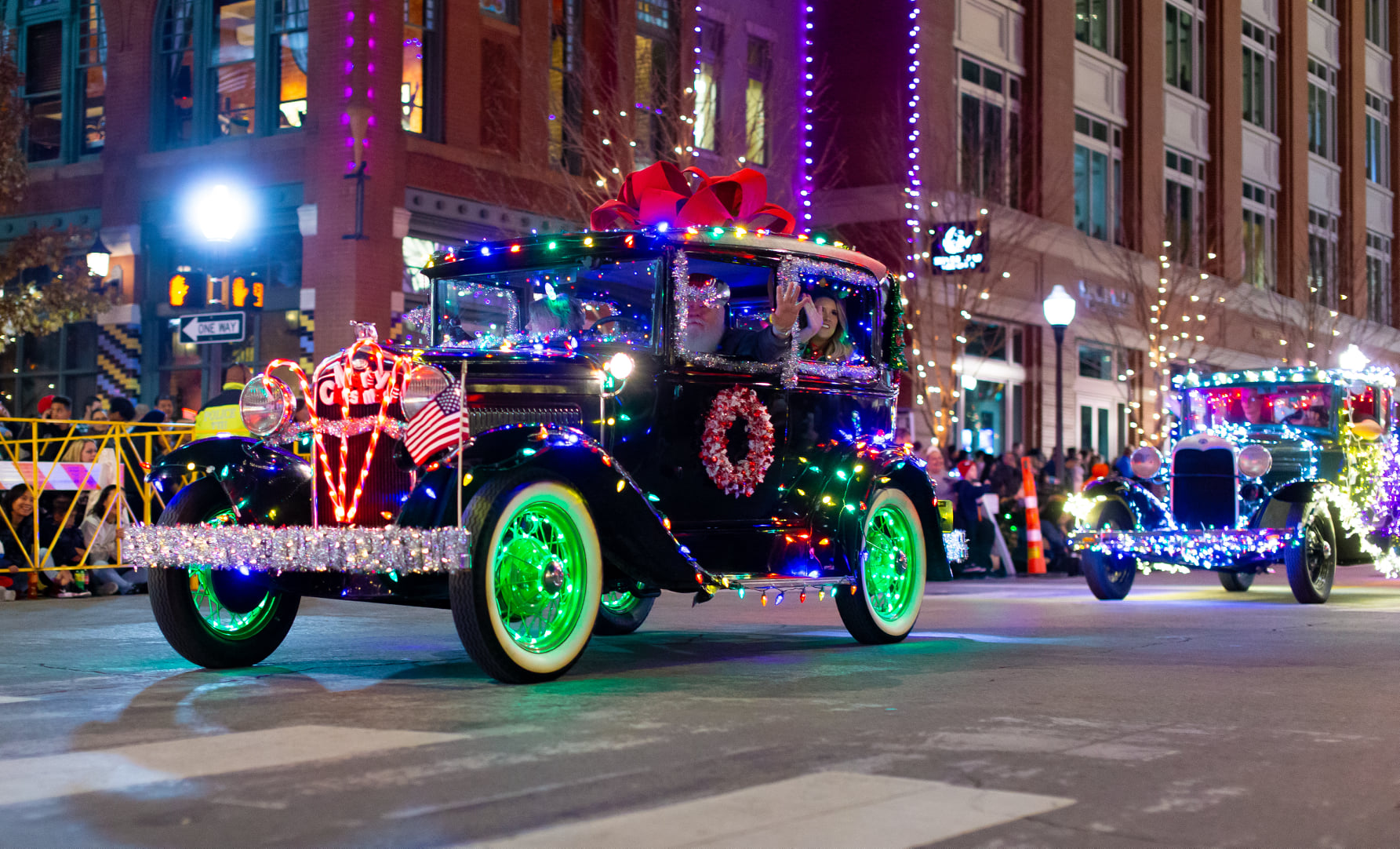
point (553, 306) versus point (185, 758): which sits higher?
point (553, 306)

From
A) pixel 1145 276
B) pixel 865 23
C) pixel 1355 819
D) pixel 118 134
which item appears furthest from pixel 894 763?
pixel 1145 276

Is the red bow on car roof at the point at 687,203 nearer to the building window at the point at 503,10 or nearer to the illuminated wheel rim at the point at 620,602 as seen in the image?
the illuminated wheel rim at the point at 620,602

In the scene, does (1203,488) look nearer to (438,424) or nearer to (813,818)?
(438,424)

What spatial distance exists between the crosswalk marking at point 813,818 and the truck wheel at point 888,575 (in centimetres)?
441

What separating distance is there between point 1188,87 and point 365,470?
3459cm

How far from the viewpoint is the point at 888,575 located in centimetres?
978

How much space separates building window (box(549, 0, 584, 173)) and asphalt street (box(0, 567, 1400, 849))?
15.2m

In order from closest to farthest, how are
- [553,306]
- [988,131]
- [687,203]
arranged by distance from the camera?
[553,306] → [687,203] → [988,131]

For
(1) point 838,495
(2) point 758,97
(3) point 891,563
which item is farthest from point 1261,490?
(2) point 758,97

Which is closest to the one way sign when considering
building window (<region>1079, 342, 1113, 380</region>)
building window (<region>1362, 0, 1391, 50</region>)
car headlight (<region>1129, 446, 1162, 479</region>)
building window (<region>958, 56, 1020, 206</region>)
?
car headlight (<region>1129, 446, 1162, 479</region>)

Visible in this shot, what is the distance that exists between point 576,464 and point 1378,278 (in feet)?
153

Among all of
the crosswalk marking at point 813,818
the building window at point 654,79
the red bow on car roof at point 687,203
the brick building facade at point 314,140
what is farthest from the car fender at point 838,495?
the building window at point 654,79

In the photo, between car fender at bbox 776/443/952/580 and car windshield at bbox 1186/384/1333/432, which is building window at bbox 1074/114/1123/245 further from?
car fender at bbox 776/443/952/580

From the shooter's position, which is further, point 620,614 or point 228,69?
point 228,69
